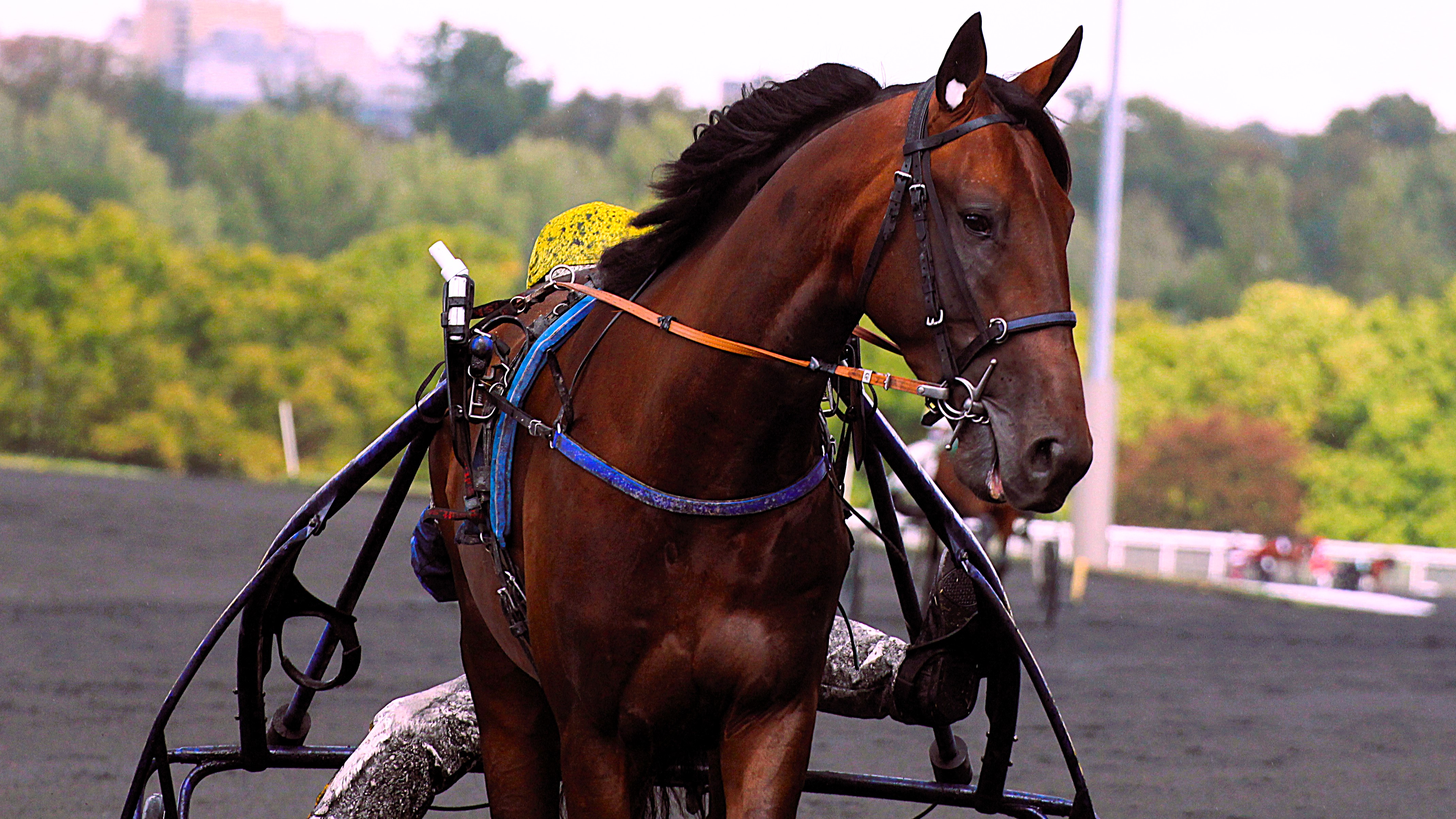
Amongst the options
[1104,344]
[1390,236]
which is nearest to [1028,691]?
[1104,344]

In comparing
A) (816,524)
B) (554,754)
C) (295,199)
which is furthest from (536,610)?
(295,199)

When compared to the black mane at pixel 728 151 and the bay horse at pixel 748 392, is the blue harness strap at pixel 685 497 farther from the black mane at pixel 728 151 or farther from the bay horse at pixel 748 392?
the black mane at pixel 728 151

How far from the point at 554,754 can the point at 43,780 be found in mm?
2751

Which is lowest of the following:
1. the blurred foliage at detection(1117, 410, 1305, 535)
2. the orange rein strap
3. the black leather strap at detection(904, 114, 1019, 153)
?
the blurred foliage at detection(1117, 410, 1305, 535)

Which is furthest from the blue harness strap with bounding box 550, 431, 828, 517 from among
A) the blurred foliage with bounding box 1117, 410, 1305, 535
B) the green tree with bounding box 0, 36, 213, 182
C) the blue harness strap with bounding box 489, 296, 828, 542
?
the green tree with bounding box 0, 36, 213, 182

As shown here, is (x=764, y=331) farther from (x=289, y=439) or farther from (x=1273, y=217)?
(x=1273, y=217)

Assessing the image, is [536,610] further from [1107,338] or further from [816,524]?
[1107,338]

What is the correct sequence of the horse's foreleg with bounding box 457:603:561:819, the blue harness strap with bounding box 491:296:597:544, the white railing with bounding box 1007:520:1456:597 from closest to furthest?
the blue harness strap with bounding box 491:296:597:544 → the horse's foreleg with bounding box 457:603:561:819 → the white railing with bounding box 1007:520:1456:597

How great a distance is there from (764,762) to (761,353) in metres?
0.57

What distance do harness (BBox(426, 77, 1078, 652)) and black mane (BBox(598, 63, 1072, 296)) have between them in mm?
89

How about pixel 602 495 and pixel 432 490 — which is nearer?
pixel 602 495

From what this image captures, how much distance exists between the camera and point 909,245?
2092 millimetres

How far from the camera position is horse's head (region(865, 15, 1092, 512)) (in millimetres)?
1961

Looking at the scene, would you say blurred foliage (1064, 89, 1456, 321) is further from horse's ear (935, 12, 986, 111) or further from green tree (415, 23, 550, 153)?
horse's ear (935, 12, 986, 111)
